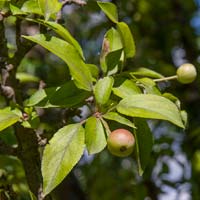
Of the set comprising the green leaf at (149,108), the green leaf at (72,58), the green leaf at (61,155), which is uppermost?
the green leaf at (72,58)

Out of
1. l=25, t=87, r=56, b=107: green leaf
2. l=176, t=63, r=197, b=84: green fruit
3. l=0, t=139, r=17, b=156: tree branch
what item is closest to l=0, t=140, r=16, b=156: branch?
l=0, t=139, r=17, b=156: tree branch

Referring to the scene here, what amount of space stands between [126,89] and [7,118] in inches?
8.0

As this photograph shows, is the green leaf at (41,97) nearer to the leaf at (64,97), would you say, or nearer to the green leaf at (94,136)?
the leaf at (64,97)

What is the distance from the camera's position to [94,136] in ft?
3.13

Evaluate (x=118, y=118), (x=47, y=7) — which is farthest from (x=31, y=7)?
(x=118, y=118)

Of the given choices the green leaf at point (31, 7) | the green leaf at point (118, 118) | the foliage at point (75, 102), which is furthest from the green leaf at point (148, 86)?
the green leaf at point (31, 7)

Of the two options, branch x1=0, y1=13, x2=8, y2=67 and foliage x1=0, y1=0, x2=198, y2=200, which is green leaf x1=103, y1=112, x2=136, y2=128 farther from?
branch x1=0, y1=13, x2=8, y2=67

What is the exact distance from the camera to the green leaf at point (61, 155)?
0.90 metres

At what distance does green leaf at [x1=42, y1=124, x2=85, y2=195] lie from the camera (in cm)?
90

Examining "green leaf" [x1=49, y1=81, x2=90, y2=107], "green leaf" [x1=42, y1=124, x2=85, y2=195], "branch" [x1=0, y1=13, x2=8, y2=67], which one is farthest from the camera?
"branch" [x1=0, y1=13, x2=8, y2=67]

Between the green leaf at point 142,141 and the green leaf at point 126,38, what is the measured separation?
0.51 feet

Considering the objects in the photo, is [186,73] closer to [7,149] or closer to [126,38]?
[126,38]

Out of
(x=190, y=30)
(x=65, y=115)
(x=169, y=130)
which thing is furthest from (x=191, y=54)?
(x=65, y=115)

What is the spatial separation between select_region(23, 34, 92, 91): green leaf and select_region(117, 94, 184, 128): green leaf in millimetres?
69
